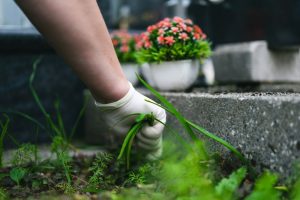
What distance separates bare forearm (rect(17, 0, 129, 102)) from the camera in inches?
48.4

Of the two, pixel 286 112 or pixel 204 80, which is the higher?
pixel 286 112

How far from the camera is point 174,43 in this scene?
1954mm

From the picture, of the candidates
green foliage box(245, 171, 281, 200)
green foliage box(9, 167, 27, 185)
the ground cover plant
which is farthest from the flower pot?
green foliage box(245, 171, 281, 200)

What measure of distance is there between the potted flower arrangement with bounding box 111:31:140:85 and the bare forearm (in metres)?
1.15

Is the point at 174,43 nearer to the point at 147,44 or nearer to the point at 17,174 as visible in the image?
the point at 147,44

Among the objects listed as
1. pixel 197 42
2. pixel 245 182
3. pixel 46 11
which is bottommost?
pixel 245 182

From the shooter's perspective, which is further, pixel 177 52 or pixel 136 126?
pixel 177 52

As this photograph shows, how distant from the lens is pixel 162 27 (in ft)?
6.60

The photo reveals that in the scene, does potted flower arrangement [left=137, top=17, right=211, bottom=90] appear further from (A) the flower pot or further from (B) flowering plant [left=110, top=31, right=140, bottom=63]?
(B) flowering plant [left=110, top=31, right=140, bottom=63]

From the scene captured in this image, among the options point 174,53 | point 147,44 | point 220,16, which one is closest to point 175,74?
point 174,53

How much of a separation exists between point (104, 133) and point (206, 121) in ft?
2.83

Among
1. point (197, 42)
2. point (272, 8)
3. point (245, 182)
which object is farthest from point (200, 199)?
point (272, 8)

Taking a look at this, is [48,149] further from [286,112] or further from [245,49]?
[286,112]

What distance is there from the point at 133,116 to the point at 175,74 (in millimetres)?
547
